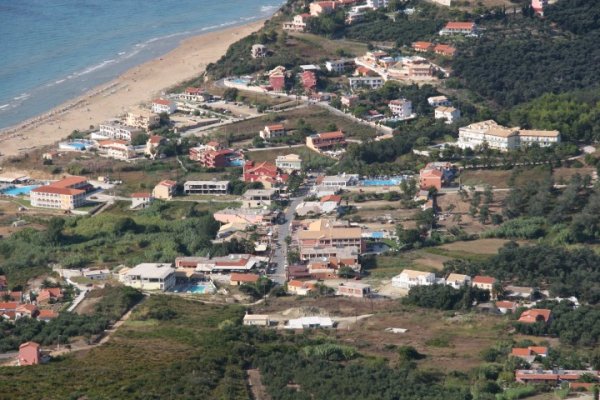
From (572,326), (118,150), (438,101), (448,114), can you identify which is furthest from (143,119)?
(572,326)

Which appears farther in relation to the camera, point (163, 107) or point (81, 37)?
point (81, 37)

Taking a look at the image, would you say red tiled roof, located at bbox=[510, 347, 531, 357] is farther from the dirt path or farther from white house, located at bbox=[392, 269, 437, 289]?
white house, located at bbox=[392, 269, 437, 289]

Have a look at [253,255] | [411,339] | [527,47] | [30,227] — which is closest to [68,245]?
[30,227]

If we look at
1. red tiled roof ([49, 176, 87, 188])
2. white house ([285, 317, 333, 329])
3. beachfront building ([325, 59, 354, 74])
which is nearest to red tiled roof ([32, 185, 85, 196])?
red tiled roof ([49, 176, 87, 188])

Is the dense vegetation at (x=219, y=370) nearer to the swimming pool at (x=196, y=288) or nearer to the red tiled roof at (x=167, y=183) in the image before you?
the swimming pool at (x=196, y=288)

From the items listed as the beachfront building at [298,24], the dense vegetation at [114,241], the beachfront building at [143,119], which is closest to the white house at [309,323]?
the dense vegetation at [114,241]

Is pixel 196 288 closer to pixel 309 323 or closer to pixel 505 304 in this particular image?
pixel 309 323

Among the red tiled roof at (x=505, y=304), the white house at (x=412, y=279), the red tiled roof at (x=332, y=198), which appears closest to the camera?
the red tiled roof at (x=505, y=304)
